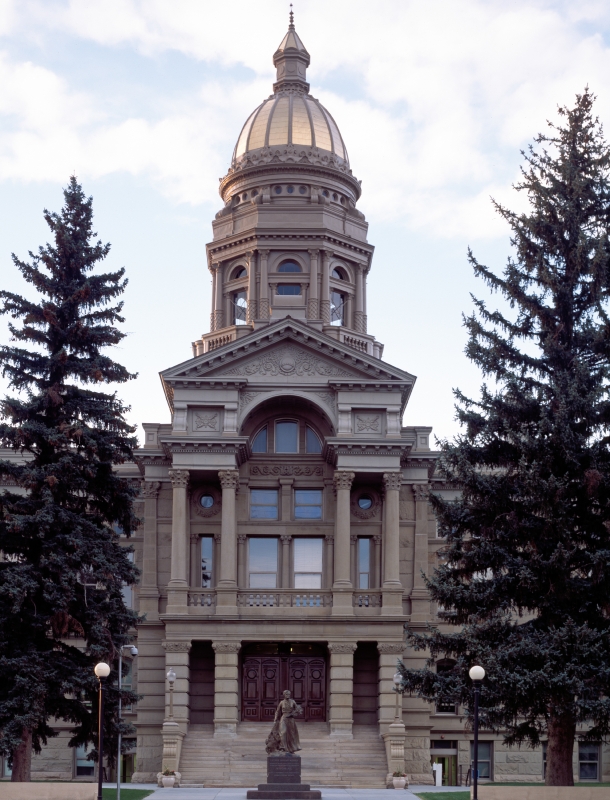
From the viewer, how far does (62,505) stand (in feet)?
128

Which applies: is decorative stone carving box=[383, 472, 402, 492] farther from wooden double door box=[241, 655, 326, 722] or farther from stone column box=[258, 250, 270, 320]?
stone column box=[258, 250, 270, 320]

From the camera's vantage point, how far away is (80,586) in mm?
38156

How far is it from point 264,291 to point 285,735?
25333 mm

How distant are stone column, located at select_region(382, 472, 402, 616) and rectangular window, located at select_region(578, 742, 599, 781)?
12881mm

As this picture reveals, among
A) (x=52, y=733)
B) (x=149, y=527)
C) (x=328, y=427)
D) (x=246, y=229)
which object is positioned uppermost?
(x=246, y=229)

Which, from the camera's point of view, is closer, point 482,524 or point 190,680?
A: point 482,524

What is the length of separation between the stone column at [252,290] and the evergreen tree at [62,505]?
734 inches

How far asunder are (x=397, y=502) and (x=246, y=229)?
55.8 feet

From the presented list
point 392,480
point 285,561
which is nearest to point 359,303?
point 392,480

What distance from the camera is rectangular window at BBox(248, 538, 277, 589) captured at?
53.0 m

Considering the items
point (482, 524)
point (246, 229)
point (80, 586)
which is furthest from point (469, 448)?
point (246, 229)

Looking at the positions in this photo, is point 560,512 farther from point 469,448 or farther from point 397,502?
point 397,502

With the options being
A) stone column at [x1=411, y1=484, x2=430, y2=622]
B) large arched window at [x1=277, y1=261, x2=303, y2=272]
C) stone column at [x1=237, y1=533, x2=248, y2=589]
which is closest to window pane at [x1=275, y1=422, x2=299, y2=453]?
stone column at [x1=237, y1=533, x2=248, y2=589]

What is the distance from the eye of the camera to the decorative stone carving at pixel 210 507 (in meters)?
53.2
